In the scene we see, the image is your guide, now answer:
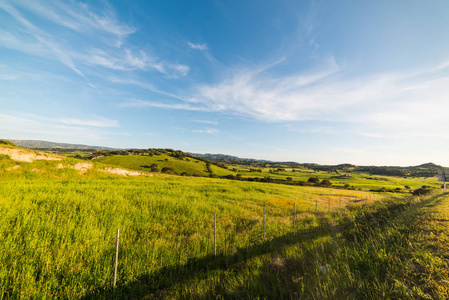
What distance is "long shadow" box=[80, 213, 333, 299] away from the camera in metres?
5.12

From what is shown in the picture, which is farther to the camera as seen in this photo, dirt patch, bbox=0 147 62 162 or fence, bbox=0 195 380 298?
dirt patch, bbox=0 147 62 162

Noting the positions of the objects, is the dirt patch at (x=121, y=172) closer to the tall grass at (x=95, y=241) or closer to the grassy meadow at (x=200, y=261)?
the tall grass at (x=95, y=241)

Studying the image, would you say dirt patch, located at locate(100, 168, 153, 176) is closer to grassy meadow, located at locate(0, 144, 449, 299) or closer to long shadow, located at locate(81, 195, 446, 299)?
grassy meadow, located at locate(0, 144, 449, 299)

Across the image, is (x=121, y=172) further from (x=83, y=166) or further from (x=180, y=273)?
(x=180, y=273)

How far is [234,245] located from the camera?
8539mm

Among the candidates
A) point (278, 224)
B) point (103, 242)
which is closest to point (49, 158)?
point (103, 242)

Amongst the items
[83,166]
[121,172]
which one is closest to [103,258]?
[83,166]

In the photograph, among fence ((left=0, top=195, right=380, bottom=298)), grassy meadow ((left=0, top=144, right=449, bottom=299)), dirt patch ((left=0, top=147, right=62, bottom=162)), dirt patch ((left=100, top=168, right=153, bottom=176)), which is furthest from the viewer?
dirt patch ((left=100, top=168, right=153, bottom=176))

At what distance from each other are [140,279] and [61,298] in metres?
2.00

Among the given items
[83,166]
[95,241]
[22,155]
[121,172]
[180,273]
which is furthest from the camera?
[121,172]

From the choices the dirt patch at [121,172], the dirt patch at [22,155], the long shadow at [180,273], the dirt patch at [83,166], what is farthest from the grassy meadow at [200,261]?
the dirt patch at [121,172]

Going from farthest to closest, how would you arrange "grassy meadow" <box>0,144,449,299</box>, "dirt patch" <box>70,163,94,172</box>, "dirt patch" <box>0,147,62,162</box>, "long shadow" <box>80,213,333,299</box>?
"dirt patch" <box>70,163,94,172</box> → "dirt patch" <box>0,147,62,162</box> → "long shadow" <box>80,213,333,299</box> → "grassy meadow" <box>0,144,449,299</box>

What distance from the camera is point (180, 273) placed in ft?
20.6

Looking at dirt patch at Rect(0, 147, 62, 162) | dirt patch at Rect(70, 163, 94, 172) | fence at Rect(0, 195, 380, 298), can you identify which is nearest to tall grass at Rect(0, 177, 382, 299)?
fence at Rect(0, 195, 380, 298)
